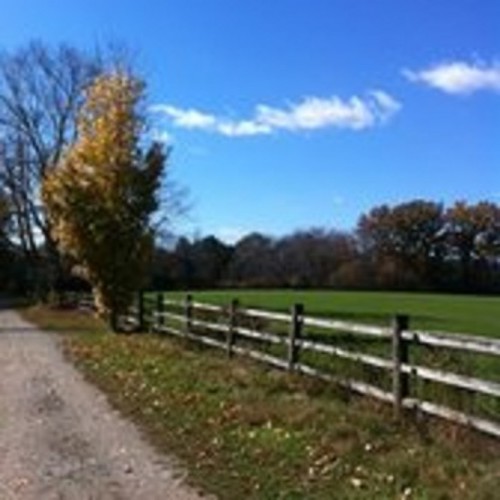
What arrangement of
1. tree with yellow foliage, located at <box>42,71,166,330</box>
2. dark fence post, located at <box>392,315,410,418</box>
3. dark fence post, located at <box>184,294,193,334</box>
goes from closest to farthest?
dark fence post, located at <box>392,315,410,418</box>
dark fence post, located at <box>184,294,193,334</box>
tree with yellow foliage, located at <box>42,71,166,330</box>

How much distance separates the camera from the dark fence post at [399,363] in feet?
46.5

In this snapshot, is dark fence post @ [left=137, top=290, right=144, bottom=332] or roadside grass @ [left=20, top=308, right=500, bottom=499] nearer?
roadside grass @ [left=20, top=308, right=500, bottom=499]

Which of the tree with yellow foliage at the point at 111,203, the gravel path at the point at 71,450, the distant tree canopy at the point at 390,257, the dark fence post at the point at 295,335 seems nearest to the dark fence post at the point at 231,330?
the gravel path at the point at 71,450

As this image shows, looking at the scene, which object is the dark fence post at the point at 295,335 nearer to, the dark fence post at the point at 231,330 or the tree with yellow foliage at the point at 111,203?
the dark fence post at the point at 231,330

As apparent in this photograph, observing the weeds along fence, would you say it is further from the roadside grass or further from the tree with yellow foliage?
the tree with yellow foliage

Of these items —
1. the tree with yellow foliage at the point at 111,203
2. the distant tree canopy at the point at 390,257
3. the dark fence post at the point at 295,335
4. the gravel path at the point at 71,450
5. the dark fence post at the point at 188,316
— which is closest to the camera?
the gravel path at the point at 71,450

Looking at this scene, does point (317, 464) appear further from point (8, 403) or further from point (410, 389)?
point (8, 403)

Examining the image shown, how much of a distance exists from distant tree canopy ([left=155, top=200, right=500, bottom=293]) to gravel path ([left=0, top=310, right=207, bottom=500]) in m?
101

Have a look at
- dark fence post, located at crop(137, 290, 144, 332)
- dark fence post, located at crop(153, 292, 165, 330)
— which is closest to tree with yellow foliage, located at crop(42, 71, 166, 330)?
dark fence post, located at crop(137, 290, 144, 332)

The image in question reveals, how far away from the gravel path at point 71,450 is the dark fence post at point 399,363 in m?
2.84

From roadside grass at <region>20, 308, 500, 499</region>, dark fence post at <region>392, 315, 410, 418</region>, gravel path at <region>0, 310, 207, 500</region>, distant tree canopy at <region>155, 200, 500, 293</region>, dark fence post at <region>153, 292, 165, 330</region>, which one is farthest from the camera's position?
distant tree canopy at <region>155, 200, 500, 293</region>

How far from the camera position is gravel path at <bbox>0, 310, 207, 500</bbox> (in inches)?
436

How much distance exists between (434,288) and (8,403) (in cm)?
10990

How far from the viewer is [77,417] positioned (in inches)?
646
